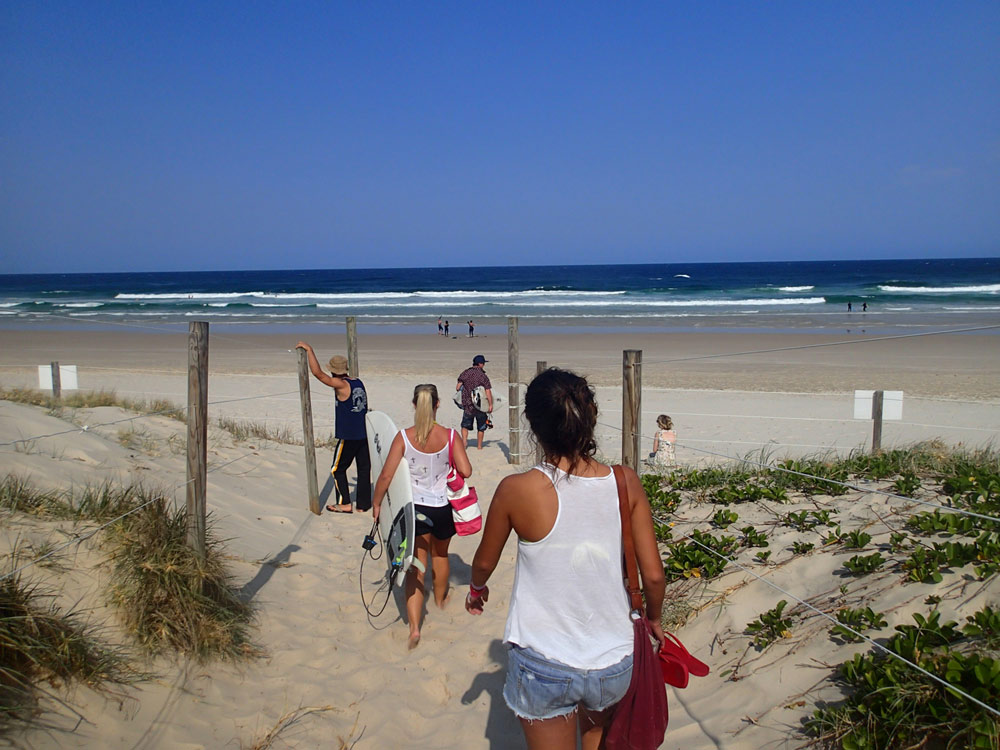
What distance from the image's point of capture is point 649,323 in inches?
1176

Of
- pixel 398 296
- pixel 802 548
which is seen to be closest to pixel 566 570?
pixel 802 548

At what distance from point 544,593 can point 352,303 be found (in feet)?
146

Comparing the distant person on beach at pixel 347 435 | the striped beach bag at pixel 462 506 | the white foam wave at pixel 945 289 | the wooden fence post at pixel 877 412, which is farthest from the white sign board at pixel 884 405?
the white foam wave at pixel 945 289

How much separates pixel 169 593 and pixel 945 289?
50.5m

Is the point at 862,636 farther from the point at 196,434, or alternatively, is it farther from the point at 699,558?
the point at 196,434

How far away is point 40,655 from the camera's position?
118 inches

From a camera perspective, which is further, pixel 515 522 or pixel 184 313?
pixel 184 313

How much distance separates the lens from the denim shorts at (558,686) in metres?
2.15

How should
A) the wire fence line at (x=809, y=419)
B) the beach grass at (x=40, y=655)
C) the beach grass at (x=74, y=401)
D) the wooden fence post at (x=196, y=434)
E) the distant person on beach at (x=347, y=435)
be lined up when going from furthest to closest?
the wire fence line at (x=809, y=419) < the beach grass at (x=74, y=401) < the distant person on beach at (x=347, y=435) < the wooden fence post at (x=196, y=434) < the beach grass at (x=40, y=655)

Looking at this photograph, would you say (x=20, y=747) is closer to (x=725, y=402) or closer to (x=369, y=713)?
(x=369, y=713)

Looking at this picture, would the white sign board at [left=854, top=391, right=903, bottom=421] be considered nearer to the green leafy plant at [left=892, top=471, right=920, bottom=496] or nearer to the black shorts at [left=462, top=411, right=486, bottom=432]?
the green leafy plant at [left=892, top=471, right=920, bottom=496]

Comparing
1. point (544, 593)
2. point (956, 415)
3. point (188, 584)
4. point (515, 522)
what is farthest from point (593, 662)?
point (956, 415)

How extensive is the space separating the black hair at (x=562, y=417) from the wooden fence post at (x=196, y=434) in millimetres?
2628

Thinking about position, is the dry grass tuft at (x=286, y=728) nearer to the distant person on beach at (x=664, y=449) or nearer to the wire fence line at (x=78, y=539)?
the wire fence line at (x=78, y=539)
